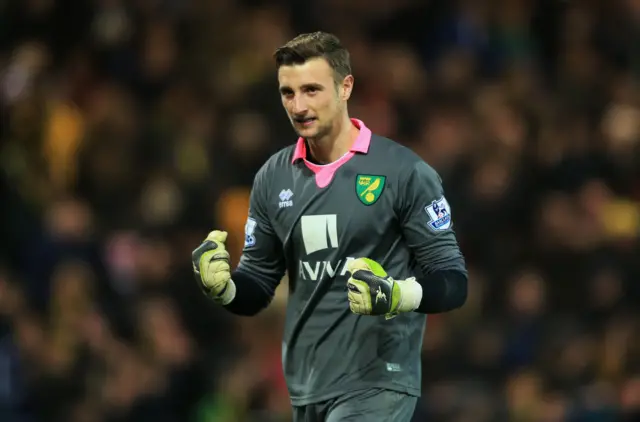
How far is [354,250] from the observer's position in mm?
5203

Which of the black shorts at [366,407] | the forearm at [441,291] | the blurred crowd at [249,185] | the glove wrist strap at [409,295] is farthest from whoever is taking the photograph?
the blurred crowd at [249,185]

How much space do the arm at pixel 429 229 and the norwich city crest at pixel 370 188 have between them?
97mm

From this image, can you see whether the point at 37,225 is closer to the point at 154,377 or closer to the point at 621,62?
the point at 154,377

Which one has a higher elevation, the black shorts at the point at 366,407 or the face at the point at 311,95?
the face at the point at 311,95

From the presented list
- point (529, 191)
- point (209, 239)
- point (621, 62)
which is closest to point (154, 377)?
point (529, 191)

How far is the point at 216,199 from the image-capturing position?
995cm

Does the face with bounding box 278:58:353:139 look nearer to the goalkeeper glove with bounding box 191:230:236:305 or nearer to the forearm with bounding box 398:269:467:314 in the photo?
the goalkeeper glove with bounding box 191:230:236:305

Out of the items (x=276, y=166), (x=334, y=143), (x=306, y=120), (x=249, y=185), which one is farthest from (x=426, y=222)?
(x=249, y=185)

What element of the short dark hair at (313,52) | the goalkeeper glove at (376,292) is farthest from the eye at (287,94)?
the goalkeeper glove at (376,292)

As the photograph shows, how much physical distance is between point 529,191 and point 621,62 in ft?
6.83

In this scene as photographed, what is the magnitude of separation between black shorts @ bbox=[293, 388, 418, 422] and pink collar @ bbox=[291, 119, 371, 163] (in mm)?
1000

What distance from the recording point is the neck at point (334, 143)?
5301 millimetres

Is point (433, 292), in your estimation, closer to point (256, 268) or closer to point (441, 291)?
point (441, 291)

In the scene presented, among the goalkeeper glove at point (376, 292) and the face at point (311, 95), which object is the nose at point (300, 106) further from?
the goalkeeper glove at point (376, 292)
